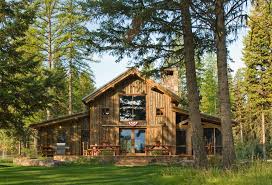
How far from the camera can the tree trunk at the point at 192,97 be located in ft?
45.9

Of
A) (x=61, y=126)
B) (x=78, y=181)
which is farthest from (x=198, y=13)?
(x=61, y=126)

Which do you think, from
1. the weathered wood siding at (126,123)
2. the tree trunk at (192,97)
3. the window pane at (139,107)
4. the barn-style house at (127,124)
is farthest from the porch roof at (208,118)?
the tree trunk at (192,97)

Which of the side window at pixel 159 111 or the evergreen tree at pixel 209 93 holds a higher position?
the evergreen tree at pixel 209 93

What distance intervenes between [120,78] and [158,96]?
2.78 m

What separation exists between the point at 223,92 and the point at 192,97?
2066 mm

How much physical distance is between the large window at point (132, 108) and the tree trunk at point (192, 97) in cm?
1438

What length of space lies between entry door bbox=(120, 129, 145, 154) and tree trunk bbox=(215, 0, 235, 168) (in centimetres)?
1638

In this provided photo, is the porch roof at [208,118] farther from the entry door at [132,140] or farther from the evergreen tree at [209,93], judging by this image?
the evergreen tree at [209,93]

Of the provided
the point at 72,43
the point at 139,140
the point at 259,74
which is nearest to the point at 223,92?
the point at 139,140

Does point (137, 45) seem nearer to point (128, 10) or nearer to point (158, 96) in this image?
point (128, 10)

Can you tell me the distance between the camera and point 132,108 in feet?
94.8

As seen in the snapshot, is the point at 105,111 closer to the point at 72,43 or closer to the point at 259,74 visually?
the point at 72,43

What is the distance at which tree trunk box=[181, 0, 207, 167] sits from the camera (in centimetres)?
1398

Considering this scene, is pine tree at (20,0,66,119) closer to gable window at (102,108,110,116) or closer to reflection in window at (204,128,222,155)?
gable window at (102,108,110,116)
